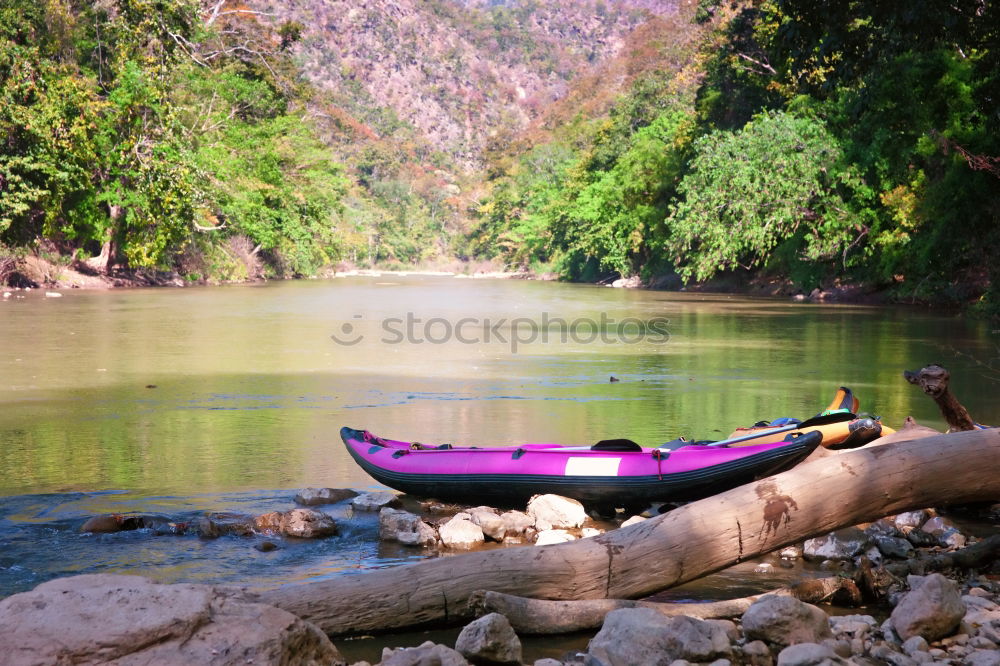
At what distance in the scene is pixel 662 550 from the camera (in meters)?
4.05

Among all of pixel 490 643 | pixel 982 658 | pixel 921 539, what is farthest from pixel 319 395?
pixel 982 658

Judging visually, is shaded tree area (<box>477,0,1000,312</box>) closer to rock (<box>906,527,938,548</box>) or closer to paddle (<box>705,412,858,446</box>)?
paddle (<box>705,412,858,446</box>)

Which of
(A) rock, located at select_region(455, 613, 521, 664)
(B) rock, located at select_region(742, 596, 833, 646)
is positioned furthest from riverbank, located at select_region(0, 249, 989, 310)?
(A) rock, located at select_region(455, 613, 521, 664)

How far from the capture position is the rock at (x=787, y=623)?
3.51 m

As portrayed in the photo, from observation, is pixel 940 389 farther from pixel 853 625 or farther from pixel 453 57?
pixel 453 57

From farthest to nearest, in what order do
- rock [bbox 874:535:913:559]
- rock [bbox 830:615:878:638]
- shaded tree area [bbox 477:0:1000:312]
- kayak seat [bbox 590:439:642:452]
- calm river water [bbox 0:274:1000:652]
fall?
shaded tree area [bbox 477:0:1000:312] → kayak seat [bbox 590:439:642:452] → calm river water [bbox 0:274:1000:652] → rock [bbox 874:535:913:559] → rock [bbox 830:615:878:638]

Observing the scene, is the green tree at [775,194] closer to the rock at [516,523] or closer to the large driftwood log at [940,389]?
the large driftwood log at [940,389]

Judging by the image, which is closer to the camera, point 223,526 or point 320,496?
point 223,526

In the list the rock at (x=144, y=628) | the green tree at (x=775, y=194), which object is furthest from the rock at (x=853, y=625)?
the green tree at (x=775, y=194)

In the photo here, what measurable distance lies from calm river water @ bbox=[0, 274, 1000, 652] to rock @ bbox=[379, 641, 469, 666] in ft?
5.58

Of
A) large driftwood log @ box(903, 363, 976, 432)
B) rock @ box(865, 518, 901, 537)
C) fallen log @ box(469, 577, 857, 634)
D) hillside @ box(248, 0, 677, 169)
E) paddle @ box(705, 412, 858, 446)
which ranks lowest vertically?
rock @ box(865, 518, 901, 537)

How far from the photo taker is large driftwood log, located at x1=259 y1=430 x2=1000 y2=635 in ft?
12.7

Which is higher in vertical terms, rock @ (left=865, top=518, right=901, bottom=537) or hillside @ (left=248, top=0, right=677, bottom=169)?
hillside @ (left=248, top=0, right=677, bottom=169)

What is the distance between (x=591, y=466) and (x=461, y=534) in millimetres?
868
